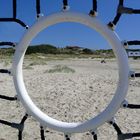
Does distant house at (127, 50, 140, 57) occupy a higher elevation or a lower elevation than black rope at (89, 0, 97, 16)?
lower

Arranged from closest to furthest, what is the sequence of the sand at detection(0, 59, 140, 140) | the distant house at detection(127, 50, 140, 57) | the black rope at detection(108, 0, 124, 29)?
the distant house at detection(127, 50, 140, 57), the black rope at detection(108, 0, 124, 29), the sand at detection(0, 59, 140, 140)

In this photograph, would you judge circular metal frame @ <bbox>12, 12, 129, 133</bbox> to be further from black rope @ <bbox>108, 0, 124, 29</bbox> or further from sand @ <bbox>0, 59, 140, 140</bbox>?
sand @ <bbox>0, 59, 140, 140</bbox>

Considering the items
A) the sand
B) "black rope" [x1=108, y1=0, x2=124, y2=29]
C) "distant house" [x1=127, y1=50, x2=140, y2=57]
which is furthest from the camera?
the sand

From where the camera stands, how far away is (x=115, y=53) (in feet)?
12.5

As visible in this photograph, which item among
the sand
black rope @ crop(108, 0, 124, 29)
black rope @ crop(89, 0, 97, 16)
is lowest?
the sand

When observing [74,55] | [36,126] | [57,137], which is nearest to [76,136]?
[57,137]

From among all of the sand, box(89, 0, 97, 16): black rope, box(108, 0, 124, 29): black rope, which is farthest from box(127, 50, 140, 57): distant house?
the sand

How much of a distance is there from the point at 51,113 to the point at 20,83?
2.42 m

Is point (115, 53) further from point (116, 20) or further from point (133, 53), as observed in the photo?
point (116, 20)

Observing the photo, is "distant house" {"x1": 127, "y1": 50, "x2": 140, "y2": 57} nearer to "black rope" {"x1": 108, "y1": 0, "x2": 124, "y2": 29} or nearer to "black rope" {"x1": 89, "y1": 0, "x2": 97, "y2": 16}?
"black rope" {"x1": 108, "y1": 0, "x2": 124, "y2": 29}

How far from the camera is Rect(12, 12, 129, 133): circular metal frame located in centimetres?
379

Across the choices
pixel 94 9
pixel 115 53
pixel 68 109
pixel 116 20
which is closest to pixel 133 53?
pixel 115 53

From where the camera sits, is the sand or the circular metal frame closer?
the circular metal frame

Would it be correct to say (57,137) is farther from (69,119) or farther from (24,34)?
(24,34)
